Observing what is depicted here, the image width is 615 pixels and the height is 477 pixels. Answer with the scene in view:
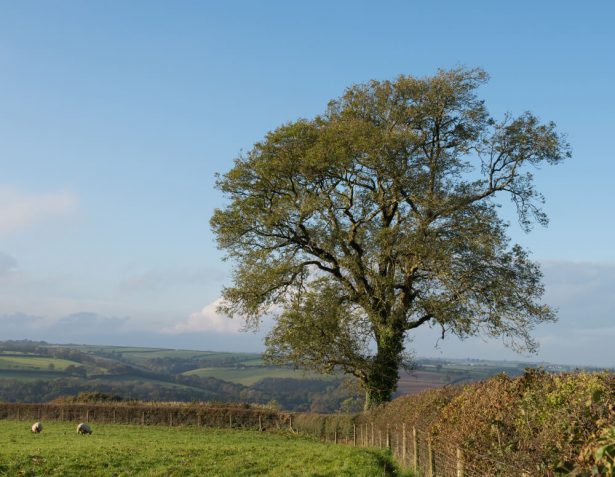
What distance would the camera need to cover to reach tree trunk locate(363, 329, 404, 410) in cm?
3478

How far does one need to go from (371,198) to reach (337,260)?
4122 millimetres

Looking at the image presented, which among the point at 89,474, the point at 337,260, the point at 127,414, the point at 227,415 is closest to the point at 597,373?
the point at 89,474

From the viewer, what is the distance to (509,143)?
3462cm

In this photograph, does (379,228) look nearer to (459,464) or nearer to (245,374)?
(459,464)

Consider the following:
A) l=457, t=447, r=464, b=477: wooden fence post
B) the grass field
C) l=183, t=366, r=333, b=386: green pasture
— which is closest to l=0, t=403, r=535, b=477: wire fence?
l=457, t=447, r=464, b=477: wooden fence post

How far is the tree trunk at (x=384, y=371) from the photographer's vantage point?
3478 cm

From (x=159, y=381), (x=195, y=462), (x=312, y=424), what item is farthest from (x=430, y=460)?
(x=159, y=381)

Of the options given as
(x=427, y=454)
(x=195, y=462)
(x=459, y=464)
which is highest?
(x=459, y=464)

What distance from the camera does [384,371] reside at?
35.3m

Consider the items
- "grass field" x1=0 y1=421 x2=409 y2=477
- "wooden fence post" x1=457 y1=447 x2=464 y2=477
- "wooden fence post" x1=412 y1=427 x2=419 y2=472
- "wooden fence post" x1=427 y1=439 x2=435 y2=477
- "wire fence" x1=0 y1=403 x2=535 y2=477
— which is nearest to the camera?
"wooden fence post" x1=457 y1=447 x2=464 y2=477

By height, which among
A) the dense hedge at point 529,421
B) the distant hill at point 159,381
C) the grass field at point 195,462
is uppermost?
the dense hedge at point 529,421

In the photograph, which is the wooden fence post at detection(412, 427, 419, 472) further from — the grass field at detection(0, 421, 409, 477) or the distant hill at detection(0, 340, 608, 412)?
the distant hill at detection(0, 340, 608, 412)

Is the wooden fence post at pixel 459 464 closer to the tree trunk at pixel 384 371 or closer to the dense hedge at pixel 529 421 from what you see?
the dense hedge at pixel 529 421

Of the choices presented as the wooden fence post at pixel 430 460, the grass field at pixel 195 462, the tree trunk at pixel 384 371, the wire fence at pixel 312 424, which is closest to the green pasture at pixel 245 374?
the wire fence at pixel 312 424
